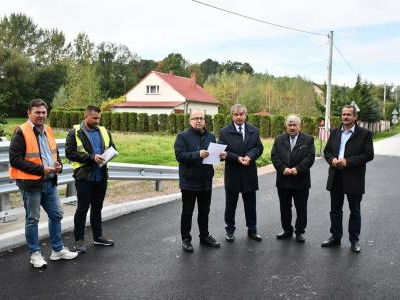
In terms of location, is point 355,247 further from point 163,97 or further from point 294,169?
point 163,97

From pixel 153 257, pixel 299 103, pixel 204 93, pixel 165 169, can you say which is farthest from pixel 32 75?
pixel 153 257

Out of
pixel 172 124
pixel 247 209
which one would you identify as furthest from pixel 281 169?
pixel 172 124

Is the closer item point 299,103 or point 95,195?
point 95,195

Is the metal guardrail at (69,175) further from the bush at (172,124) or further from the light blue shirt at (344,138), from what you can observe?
the bush at (172,124)

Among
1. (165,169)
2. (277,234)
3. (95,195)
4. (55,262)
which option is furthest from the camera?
(165,169)

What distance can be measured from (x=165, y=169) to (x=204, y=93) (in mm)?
46254

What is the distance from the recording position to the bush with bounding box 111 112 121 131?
133 feet

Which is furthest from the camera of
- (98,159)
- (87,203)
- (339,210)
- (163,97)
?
(163,97)

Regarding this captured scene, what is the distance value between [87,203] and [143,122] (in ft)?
111

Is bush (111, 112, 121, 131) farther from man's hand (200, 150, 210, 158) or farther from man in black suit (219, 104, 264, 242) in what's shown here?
man's hand (200, 150, 210, 158)

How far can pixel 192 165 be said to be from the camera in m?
5.57

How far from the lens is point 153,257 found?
5.25 m

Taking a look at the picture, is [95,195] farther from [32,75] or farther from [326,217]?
[32,75]

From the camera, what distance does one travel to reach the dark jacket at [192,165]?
5555 mm
